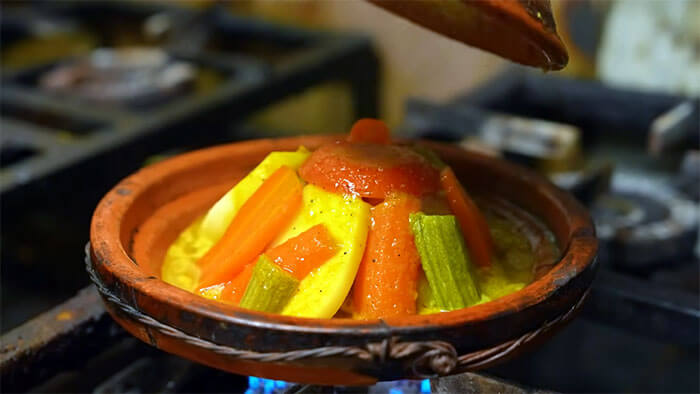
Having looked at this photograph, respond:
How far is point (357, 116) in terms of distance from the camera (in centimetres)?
372

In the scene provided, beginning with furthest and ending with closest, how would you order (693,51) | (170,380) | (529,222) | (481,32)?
(693,51) → (170,380) → (529,222) → (481,32)

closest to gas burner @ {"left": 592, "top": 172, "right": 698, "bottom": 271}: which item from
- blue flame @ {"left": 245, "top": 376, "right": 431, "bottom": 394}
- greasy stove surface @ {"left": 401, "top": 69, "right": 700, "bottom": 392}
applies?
greasy stove surface @ {"left": 401, "top": 69, "right": 700, "bottom": 392}

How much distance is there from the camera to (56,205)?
7.60ft

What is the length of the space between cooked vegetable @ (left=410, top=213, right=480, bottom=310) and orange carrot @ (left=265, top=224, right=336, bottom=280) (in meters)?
0.15

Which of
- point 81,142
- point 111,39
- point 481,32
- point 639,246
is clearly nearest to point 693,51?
point 639,246

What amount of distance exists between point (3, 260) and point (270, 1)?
1.99m

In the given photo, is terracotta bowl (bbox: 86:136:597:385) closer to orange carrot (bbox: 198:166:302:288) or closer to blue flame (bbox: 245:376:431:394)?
orange carrot (bbox: 198:166:302:288)

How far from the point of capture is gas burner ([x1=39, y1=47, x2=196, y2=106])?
3.04 metres

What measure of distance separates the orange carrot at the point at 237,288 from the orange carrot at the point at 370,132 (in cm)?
38

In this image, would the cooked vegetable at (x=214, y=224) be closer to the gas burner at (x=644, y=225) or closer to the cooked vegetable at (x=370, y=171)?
the cooked vegetable at (x=370, y=171)

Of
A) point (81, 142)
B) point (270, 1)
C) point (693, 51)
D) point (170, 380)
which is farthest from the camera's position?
point (270, 1)

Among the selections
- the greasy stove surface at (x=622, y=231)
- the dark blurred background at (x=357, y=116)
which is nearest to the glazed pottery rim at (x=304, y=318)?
the dark blurred background at (x=357, y=116)

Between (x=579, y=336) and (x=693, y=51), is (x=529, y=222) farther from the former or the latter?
(x=693, y=51)

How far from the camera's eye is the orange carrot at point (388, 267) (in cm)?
116
